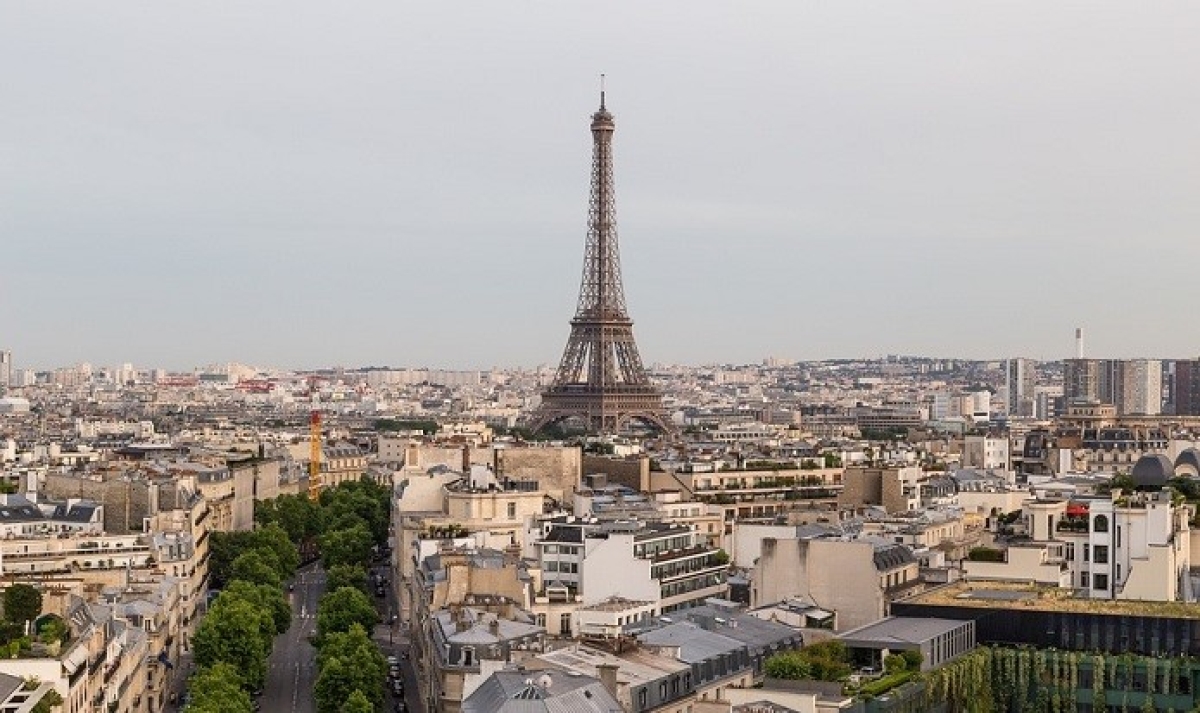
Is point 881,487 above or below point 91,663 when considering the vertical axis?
above

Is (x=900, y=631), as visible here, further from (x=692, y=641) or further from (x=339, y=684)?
(x=339, y=684)

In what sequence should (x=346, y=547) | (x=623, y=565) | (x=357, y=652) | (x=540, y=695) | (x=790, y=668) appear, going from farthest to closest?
(x=346, y=547), (x=623, y=565), (x=357, y=652), (x=790, y=668), (x=540, y=695)

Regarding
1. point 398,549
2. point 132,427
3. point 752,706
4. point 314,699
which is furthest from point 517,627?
point 132,427

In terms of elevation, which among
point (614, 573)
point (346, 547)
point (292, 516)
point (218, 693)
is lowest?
point (218, 693)

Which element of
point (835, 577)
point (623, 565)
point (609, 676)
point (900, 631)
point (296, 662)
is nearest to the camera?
point (609, 676)

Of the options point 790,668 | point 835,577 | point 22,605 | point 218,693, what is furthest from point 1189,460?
point 22,605

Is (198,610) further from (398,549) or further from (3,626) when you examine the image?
(3,626)

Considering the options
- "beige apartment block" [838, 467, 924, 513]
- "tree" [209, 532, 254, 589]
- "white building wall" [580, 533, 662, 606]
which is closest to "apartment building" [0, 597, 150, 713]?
"white building wall" [580, 533, 662, 606]
